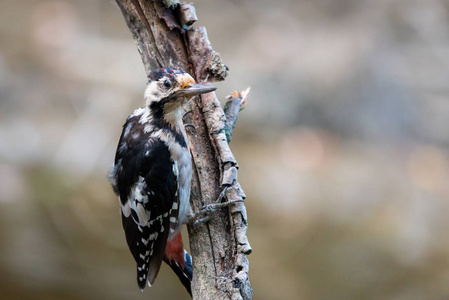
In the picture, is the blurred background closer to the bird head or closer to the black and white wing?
the black and white wing

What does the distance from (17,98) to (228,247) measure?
11.4 feet

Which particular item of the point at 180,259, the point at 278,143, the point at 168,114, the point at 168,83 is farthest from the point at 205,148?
the point at 278,143

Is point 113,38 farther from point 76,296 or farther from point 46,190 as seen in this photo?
point 76,296

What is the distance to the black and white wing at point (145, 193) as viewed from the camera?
216 cm

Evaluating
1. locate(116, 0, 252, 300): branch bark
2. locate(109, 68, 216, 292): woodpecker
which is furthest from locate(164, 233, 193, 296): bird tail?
locate(116, 0, 252, 300): branch bark

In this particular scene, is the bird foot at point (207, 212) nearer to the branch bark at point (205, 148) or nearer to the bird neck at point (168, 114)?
the branch bark at point (205, 148)

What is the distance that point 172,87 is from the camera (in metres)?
2.05

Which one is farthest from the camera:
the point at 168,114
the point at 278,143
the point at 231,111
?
the point at 278,143

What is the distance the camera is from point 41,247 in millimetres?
4398

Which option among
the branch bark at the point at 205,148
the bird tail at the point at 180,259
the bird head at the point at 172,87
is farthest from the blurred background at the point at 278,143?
the bird head at the point at 172,87

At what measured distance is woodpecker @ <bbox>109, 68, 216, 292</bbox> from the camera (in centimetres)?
211

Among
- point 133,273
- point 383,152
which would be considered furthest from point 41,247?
point 383,152

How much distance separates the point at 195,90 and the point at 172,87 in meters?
0.10

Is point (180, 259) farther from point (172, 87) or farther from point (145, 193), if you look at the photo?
point (172, 87)
